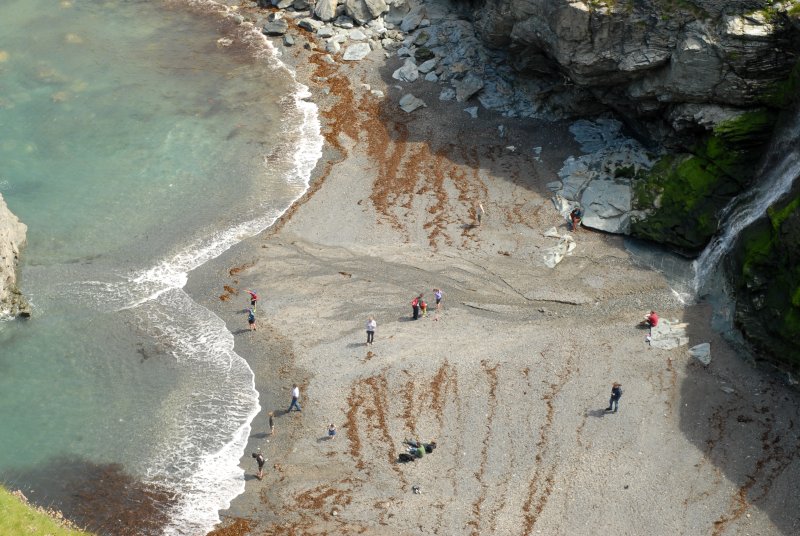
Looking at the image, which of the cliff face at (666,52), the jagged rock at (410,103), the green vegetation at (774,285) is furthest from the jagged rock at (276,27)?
the green vegetation at (774,285)

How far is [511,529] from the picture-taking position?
38062 mm

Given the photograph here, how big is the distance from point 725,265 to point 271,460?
26.3 metres

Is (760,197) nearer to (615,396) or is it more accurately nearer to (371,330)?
(615,396)

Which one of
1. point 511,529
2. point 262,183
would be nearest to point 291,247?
point 262,183

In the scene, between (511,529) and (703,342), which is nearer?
(511,529)

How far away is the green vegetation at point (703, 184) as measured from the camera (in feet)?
168

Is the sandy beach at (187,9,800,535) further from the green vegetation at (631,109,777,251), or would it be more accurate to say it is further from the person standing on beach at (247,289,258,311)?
the green vegetation at (631,109,777,251)

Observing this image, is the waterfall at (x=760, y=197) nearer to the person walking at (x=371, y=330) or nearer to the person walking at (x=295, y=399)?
the person walking at (x=371, y=330)

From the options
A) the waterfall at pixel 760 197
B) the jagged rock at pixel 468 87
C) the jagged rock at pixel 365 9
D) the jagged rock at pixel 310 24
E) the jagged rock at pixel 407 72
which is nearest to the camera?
the waterfall at pixel 760 197

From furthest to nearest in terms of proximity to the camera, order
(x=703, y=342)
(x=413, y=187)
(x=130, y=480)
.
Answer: (x=413, y=187) < (x=703, y=342) < (x=130, y=480)

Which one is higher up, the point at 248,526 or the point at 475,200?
the point at 475,200

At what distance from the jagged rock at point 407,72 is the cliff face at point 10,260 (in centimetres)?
2923

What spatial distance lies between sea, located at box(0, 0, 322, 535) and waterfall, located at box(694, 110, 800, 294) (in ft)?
85.0

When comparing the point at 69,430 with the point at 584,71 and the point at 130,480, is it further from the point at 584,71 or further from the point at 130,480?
the point at 584,71
